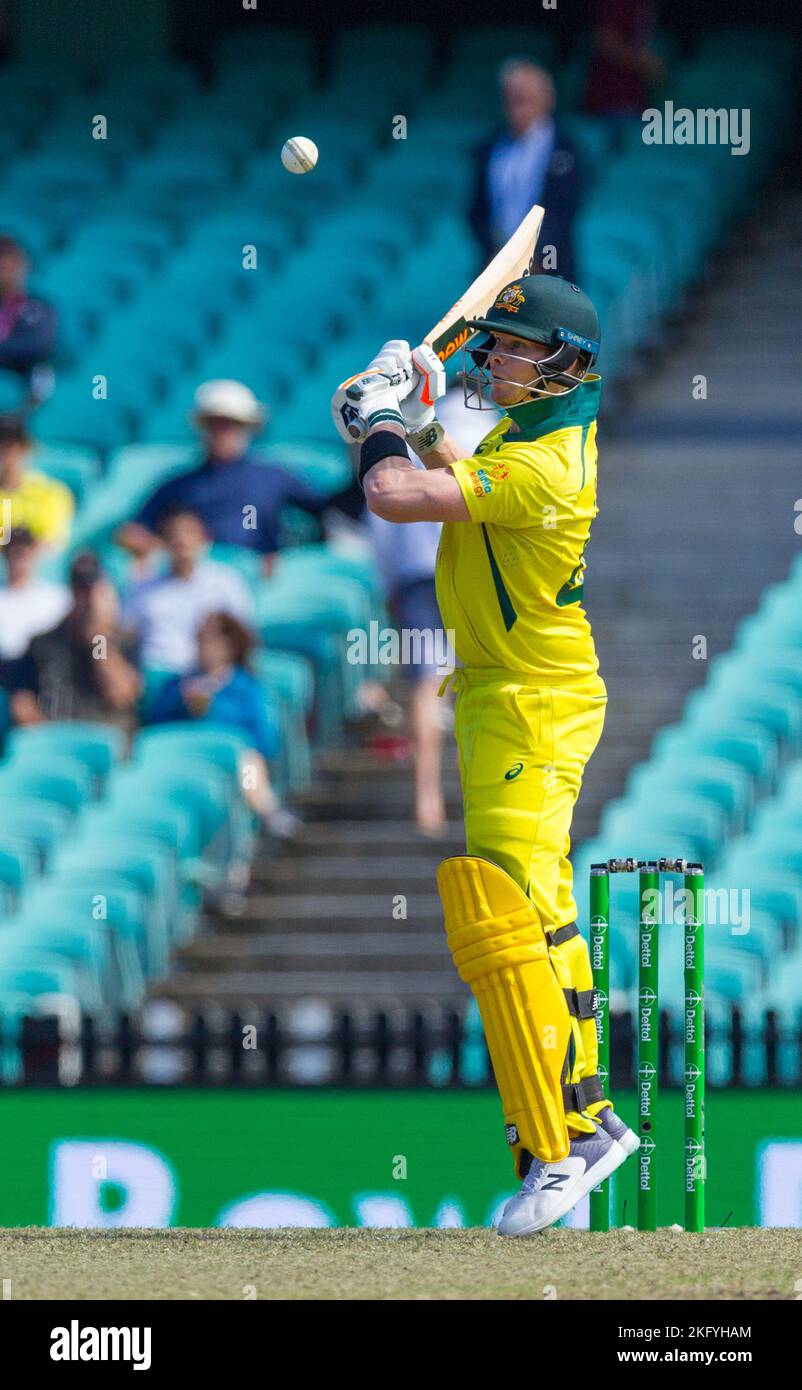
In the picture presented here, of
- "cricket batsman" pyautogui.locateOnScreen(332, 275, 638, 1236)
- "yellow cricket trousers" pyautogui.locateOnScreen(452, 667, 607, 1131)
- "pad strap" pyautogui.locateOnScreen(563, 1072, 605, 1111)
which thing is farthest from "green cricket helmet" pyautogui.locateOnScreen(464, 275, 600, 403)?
"pad strap" pyautogui.locateOnScreen(563, 1072, 605, 1111)

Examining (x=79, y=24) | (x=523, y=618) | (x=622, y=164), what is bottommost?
(x=523, y=618)

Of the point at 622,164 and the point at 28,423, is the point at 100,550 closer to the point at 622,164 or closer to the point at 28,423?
the point at 28,423

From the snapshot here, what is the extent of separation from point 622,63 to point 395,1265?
1076cm

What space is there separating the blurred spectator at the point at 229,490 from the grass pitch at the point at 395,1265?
16.6 ft

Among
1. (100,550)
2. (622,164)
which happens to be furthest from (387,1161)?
(622,164)

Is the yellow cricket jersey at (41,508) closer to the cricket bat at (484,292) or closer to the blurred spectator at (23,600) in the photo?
the blurred spectator at (23,600)

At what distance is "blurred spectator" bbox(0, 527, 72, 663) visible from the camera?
35.3 ft

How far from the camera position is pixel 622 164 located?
49.3 ft

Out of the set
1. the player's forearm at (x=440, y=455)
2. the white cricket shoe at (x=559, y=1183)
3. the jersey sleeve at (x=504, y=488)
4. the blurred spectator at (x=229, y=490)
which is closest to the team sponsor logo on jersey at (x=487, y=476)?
the jersey sleeve at (x=504, y=488)

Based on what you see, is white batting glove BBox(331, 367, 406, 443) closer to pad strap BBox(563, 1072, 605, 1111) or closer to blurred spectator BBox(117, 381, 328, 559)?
pad strap BBox(563, 1072, 605, 1111)

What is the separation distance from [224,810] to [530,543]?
4.30m

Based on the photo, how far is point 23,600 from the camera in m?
10.9

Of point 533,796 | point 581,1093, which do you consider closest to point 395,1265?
point 581,1093

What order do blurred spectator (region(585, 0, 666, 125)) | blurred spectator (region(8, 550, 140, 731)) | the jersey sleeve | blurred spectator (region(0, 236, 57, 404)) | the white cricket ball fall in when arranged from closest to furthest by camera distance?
the jersey sleeve < the white cricket ball < blurred spectator (region(8, 550, 140, 731)) < blurred spectator (region(0, 236, 57, 404)) < blurred spectator (region(585, 0, 666, 125))
